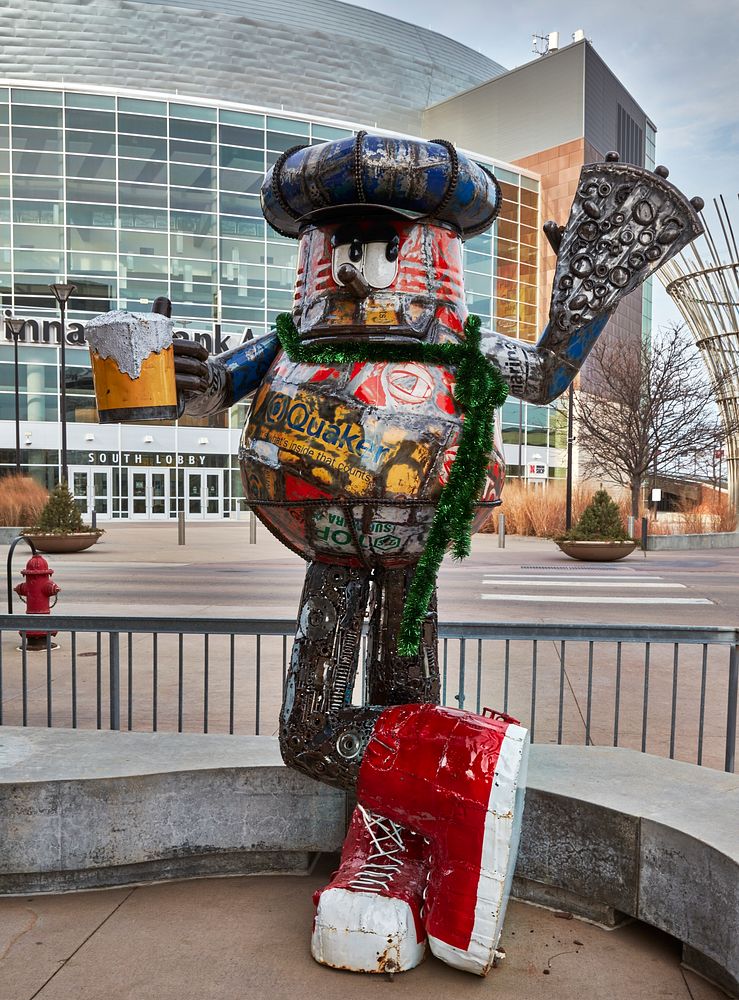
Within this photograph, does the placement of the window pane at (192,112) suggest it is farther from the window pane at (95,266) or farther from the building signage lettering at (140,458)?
the building signage lettering at (140,458)

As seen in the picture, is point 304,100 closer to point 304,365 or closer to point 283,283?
point 283,283

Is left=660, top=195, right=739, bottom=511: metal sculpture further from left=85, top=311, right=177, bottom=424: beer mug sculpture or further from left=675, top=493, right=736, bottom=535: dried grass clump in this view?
left=85, top=311, right=177, bottom=424: beer mug sculpture

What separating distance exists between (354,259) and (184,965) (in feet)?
6.78

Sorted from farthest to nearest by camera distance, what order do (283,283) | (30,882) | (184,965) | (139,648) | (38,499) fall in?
1. (283,283)
2. (38,499)
3. (139,648)
4. (30,882)
5. (184,965)

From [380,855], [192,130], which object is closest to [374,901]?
[380,855]

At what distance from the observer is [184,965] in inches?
92.1

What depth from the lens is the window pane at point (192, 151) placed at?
101 ft

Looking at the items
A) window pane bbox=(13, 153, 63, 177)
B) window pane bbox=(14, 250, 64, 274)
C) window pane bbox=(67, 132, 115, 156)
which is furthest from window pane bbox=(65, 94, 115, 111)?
window pane bbox=(14, 250, 64, 274)

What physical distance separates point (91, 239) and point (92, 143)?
334 centimetres

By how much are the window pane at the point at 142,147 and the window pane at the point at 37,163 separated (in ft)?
7.31

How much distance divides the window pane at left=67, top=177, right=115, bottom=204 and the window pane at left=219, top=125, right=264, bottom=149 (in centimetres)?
444

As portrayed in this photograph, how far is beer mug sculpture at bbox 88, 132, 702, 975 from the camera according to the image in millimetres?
2227

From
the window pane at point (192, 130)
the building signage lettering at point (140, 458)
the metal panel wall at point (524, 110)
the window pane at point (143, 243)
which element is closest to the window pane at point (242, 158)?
the window pane at point (192, 130)

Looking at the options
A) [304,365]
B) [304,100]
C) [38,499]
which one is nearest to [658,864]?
[304,365]
